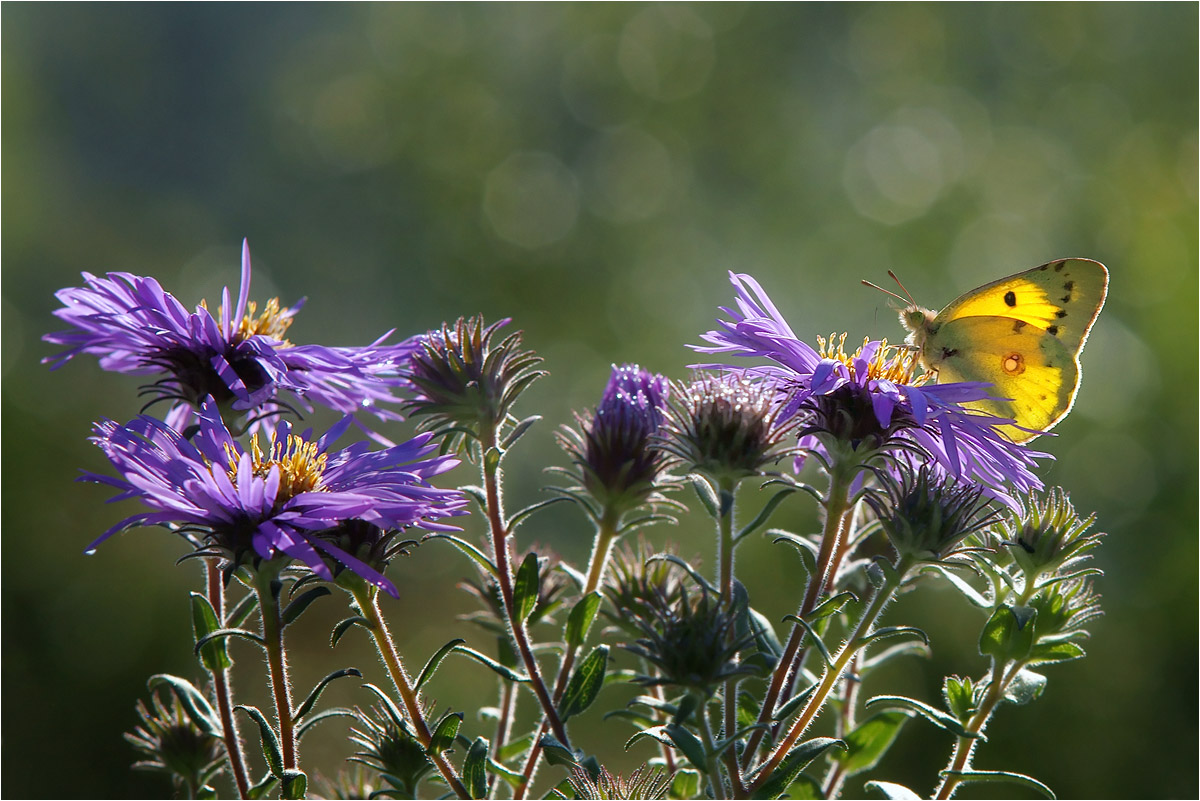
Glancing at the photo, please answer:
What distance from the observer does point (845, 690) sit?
0.99 meters

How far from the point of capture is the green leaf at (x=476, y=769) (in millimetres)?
719

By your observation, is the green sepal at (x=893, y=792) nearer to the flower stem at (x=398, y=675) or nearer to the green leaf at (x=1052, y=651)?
the green leaf at (x=1052, y=651)

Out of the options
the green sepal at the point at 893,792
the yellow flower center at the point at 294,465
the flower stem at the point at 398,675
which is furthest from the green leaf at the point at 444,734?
the green sepal at the point at 893,792

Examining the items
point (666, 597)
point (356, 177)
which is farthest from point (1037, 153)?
point (666, 597)

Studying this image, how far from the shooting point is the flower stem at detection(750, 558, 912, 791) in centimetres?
72

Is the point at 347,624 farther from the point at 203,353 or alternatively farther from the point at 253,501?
the point at 203,353

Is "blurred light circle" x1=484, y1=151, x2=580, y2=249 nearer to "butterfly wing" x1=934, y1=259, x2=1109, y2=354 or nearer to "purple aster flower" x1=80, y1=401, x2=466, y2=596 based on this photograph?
"butterfly wing" x1=934, y1=259, x2=1109, y2=354

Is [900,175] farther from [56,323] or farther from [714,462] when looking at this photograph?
[714,462]

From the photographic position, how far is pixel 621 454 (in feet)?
2.80

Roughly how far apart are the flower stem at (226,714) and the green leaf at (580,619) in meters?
0.28

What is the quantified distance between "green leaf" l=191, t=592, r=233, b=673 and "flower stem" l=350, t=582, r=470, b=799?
0.13 m

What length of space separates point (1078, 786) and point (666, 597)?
2988 millimetres

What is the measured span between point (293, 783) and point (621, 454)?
1.20ft

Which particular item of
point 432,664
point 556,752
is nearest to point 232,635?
point 432,664
